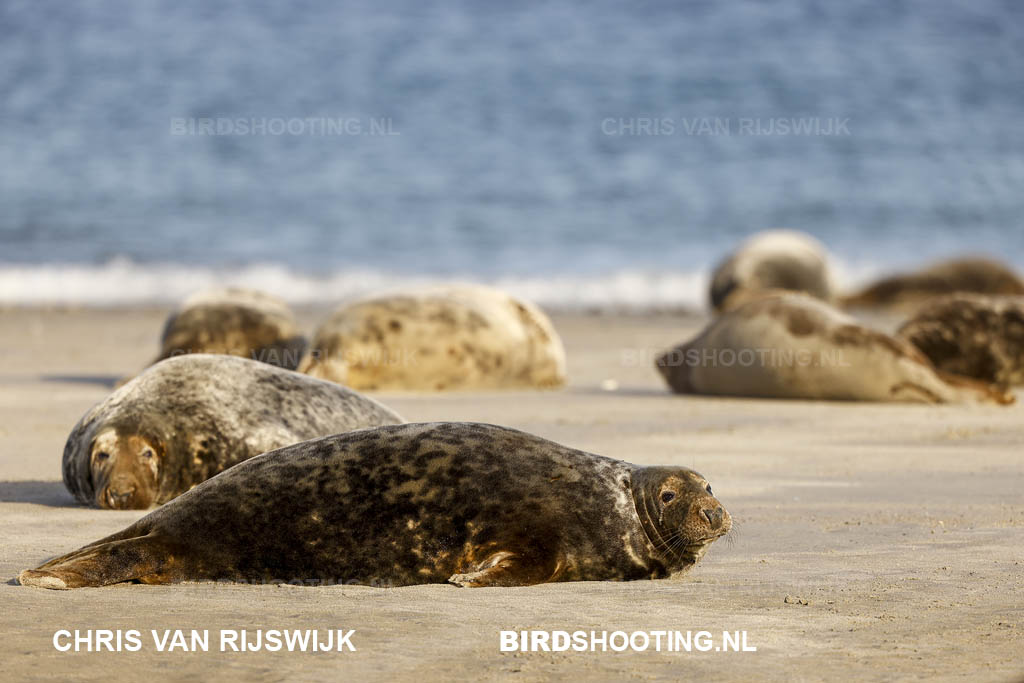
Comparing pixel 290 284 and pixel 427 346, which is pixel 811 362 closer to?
pixel 427 346

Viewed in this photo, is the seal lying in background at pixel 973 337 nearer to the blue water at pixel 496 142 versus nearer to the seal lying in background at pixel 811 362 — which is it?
the seal lying in background at pixel 811 362

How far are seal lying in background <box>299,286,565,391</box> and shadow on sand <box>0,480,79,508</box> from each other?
10.8 feet

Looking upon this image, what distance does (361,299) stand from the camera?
890 centimetres

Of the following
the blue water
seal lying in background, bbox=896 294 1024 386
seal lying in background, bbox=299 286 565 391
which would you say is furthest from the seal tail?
the blue water

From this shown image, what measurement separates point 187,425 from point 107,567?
143 centimetres

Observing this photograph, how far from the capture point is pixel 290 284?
1809cm

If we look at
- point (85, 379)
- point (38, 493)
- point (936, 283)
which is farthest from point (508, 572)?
point (936, 283)

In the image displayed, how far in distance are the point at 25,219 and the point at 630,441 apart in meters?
17.6

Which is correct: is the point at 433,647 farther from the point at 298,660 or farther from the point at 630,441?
the point at 630,441

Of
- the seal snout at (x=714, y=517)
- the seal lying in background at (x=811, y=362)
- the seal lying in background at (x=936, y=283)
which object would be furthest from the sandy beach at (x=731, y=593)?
the seal lying in background at (x=936, y=283)

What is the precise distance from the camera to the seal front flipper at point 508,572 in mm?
3289

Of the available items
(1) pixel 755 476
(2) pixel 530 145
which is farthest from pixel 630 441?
(2) pixel 530 145

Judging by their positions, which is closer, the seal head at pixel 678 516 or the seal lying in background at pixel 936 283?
the seal head at pixel 678 516

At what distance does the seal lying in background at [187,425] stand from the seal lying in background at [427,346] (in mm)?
3387
